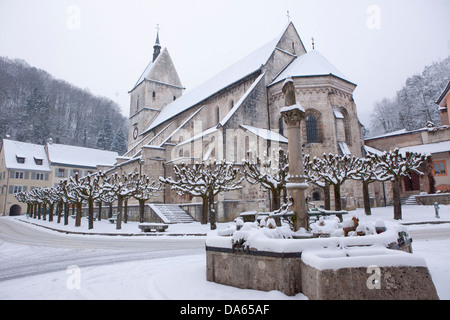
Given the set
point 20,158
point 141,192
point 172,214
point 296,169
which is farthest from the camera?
point 20,158

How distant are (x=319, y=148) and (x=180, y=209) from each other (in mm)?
12776

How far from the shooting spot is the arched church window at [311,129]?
82.0ft

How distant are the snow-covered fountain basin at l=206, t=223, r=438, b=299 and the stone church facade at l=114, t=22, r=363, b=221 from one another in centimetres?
1465

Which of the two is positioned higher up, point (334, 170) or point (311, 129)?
point (311, 129)

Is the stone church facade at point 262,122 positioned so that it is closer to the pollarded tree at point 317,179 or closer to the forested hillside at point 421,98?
the pollarded tree at point 317,179

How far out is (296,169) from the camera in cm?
683

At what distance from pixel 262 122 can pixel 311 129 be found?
443 cm

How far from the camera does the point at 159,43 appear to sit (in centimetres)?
5438

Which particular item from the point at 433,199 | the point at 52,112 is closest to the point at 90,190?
the point at 433,199

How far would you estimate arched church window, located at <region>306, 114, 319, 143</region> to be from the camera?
25.0 m

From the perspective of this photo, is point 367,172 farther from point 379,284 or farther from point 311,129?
point 379,284

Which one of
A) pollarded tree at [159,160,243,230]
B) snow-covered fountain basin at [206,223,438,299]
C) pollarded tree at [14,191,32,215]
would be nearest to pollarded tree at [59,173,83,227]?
pollarded tree at [159,160,243,230]

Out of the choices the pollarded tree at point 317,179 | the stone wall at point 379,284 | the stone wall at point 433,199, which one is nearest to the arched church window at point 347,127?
the stone wall at point 433,199
